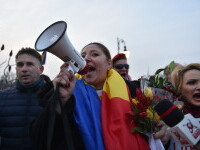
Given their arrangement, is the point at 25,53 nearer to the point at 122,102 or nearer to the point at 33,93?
the point at 33,93

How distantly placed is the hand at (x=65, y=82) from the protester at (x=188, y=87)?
3.52ft

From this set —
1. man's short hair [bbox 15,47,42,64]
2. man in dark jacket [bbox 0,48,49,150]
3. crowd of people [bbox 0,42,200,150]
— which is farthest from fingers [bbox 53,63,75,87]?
man's short hair [bbox 15,47,42,64]

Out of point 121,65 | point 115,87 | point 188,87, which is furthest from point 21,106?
point 121,65

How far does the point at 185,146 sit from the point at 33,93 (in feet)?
6.65

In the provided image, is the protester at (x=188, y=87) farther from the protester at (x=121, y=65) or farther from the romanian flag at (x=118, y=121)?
the protester at (x=121, y=65)

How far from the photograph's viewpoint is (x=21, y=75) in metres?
3.52

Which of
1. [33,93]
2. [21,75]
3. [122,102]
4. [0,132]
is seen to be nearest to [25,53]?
[21,75]

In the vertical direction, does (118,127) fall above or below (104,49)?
below

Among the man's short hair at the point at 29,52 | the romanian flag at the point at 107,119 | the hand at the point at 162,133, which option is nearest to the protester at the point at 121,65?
the man's short hair at the point at 29,52

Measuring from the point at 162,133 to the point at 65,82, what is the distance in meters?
0.92

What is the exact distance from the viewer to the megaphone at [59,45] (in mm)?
2020

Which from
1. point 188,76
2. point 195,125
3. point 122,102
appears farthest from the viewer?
point 188,76

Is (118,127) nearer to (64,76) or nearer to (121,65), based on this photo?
(64,76)

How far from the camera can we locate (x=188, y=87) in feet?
8.39
